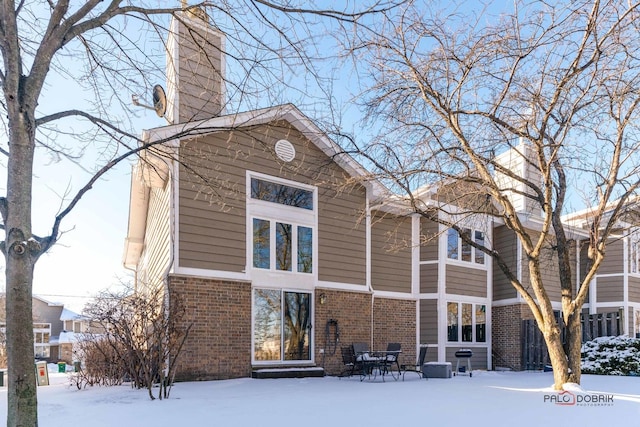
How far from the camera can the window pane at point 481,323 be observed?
16.0 meters

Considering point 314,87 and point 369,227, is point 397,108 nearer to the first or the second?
point 314,87

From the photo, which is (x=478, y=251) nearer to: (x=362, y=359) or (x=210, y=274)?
(x=362, y=359)

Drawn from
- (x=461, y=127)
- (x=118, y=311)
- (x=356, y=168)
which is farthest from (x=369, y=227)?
(x=118, y=311)

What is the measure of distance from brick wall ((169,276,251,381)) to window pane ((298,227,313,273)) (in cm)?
156

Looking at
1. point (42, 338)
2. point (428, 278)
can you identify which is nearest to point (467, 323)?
point (428, 278)

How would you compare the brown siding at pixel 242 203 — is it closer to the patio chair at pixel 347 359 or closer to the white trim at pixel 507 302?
the patio chair at pixel 347 359

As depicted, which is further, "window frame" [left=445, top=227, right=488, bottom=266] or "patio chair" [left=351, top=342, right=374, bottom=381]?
"window frame" [left=445, top=227, right=488, bottom=266]

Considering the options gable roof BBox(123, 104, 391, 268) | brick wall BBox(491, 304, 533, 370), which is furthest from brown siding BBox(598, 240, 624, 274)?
gable roof BBox(123, 104, 391, 268)

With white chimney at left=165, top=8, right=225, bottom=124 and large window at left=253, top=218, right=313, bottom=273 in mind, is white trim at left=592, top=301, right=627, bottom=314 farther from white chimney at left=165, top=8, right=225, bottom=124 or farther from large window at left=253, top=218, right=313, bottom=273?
white chimney at left=165, top=8, right=225, bottom=124

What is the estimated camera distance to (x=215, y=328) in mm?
10734

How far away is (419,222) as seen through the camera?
15586mm

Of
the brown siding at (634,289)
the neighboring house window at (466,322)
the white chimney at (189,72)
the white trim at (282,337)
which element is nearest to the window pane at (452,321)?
the neighboring house window at (466,322)

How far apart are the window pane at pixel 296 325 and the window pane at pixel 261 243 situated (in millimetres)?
937

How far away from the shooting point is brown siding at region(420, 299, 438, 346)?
15.0m
